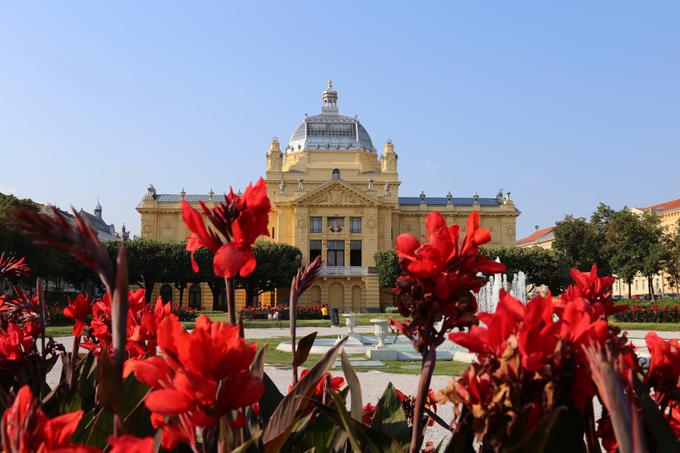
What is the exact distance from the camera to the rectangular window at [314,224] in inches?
2108

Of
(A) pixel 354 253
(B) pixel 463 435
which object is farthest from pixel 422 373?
(A) pixel 354 253

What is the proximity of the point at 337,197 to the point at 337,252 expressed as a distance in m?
4.98

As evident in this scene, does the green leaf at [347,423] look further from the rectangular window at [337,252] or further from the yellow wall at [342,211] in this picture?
the rectangular window at [337,252]

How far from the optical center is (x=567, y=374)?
1.41 m

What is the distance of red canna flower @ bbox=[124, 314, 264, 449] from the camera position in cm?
130

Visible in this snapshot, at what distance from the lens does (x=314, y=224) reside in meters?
53.6

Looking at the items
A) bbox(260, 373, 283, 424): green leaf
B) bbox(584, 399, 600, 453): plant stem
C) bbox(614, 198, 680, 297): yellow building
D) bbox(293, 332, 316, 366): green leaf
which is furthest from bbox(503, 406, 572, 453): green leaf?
bbox(614, 198, 680, 297): yellow building

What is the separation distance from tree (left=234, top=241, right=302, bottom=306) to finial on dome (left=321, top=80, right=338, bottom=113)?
825 inches

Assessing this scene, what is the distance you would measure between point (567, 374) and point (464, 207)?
192ft

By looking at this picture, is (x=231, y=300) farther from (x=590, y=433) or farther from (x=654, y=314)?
(x=654, y=314)

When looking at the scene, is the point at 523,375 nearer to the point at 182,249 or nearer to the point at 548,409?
the point at 548,409

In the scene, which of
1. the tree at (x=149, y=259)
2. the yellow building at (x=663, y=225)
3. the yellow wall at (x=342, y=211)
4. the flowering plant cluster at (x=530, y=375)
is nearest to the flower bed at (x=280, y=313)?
the yellow wall at (x=342, y=211)

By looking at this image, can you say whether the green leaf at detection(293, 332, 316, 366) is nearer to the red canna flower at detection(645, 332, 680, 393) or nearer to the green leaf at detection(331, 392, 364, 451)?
the green leaf at detection(331, 392, 364, 451)

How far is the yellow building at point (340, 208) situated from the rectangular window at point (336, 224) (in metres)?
0.09
